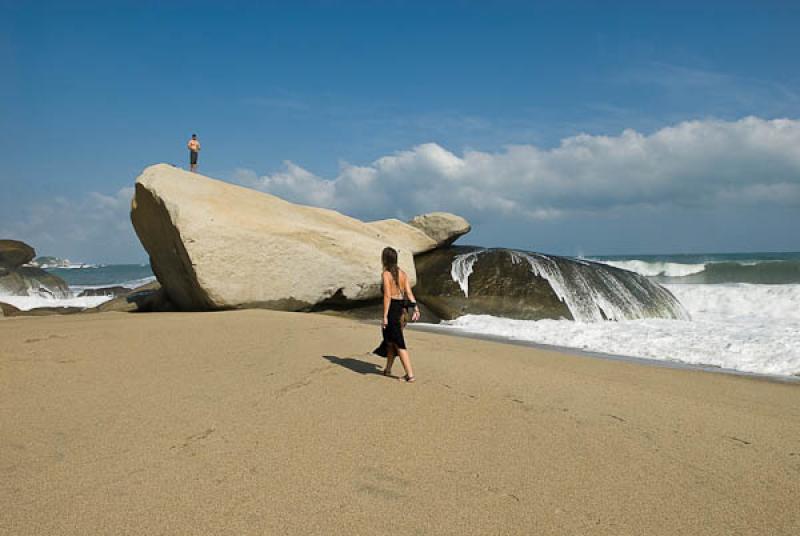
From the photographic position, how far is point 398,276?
5.95m

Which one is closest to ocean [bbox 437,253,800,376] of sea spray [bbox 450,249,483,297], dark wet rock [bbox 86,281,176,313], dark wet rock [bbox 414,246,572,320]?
dark wet rock [bbox 414,246,572,320]

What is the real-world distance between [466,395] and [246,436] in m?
2.02

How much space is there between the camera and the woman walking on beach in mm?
5797

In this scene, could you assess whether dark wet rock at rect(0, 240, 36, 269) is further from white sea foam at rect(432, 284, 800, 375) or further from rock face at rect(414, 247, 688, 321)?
white sea foam at rect(432, 284, 800, 375)

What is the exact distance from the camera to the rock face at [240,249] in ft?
34.7

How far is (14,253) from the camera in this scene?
2852 cm

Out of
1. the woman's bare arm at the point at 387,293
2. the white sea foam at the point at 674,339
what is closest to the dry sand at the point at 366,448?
the woman's bare arm at the point at 387,293

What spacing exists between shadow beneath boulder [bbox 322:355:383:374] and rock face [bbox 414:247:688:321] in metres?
7.89

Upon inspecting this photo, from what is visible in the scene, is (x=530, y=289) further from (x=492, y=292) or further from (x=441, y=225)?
(x=441, y=225)

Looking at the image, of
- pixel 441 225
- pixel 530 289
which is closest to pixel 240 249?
pixel 530 289

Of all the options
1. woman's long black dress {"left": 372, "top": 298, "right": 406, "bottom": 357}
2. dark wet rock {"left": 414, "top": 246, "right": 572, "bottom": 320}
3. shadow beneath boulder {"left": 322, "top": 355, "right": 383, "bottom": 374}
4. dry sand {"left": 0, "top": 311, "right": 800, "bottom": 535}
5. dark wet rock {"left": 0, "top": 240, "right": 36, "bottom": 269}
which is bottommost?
dry sand {"left": 0, "top": 311, "right": 800, "bottom": 535}

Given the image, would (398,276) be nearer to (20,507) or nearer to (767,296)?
(20,507)

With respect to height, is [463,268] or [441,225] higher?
[441,225]

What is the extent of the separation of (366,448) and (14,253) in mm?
31522
